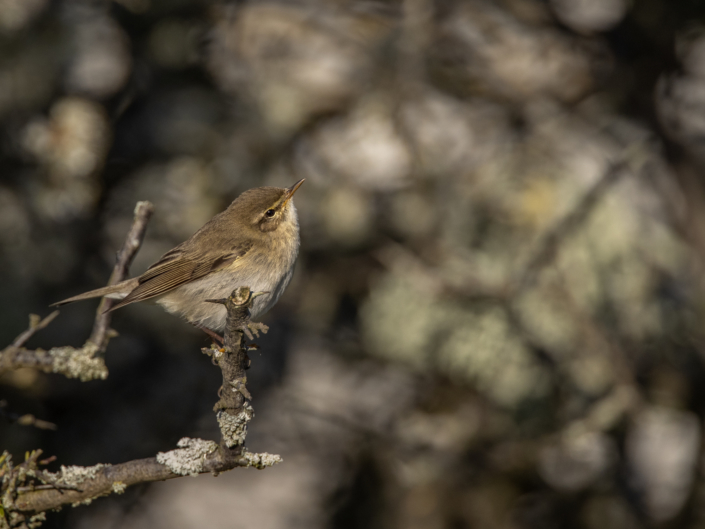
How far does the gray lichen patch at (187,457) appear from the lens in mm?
1910

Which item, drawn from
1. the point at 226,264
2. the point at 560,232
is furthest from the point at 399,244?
the point at 226,264

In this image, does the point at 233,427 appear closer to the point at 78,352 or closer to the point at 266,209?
the point at 78,352

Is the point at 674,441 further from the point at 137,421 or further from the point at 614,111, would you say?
the point at 137,421

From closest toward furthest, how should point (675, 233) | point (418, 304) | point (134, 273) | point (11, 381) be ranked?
point (11, 381) → point (134, 273) → point (418, 304) → point (675, 233)

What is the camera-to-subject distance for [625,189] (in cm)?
600

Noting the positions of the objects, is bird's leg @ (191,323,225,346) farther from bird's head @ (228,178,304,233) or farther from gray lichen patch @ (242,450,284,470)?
gray lichen patch @ (242,450,284,470)

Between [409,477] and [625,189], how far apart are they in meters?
3.19

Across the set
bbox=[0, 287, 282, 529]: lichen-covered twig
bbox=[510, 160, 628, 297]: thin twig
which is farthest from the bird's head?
bbox=[510, 160, 628, 297]: thin twig

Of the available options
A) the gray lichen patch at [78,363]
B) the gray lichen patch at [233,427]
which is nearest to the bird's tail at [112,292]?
the gray lichen patch at [78,363]

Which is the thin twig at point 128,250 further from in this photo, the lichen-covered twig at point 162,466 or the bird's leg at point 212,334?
the bird's leg at point 212,334

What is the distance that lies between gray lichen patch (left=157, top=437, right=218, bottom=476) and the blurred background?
2852mm

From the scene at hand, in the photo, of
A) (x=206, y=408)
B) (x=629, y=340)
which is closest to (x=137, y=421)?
(x=206, y=408)

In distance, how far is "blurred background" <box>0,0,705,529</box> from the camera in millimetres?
4848

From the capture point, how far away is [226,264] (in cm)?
338
